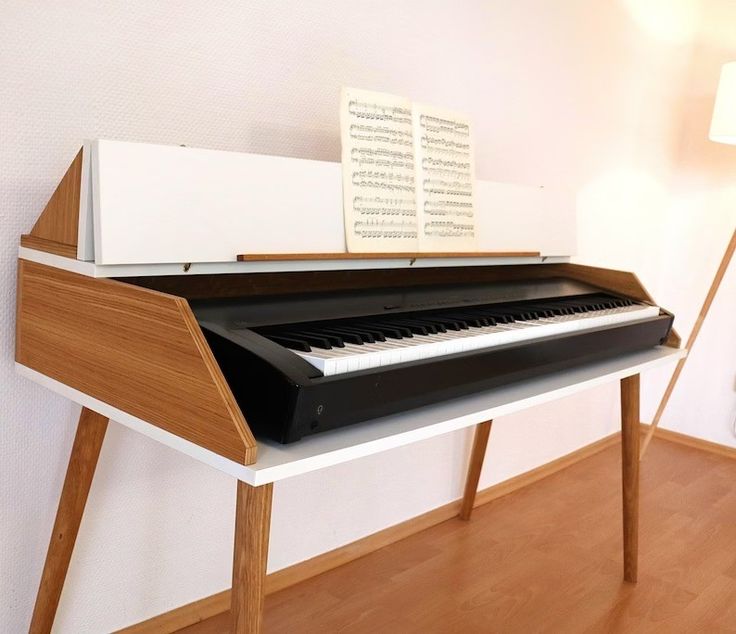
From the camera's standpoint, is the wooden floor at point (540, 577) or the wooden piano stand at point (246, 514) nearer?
the wooden piano stand at point (246, 514)

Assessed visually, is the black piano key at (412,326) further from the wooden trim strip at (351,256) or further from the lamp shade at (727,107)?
the lamp shade at (727,107)

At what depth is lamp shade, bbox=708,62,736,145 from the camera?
270 centimetres

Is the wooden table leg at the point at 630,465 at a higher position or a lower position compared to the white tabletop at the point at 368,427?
lower

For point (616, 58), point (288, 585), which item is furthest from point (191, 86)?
point (616, 58)

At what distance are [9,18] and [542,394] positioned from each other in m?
1.14

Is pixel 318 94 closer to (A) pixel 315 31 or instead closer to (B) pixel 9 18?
(A) pixel 315 31

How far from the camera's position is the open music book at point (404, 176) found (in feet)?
4.75

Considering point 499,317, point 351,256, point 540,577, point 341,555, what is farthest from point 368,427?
point 540,577

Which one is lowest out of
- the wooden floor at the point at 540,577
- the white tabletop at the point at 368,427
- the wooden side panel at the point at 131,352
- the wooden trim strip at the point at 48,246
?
the wooden floor at the point at 540,577

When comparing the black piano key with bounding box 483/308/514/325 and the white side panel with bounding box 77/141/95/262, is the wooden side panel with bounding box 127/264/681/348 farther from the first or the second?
the black piano key with bounding box 483/308/514/325

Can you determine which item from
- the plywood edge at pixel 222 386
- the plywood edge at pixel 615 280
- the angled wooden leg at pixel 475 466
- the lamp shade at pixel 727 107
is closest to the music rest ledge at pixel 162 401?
the plywood edge at pixel 222 386

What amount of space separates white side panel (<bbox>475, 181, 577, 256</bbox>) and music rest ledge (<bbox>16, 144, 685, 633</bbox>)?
241 mm

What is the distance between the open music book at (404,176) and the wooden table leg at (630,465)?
625 mm

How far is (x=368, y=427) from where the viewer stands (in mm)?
A: 1130
